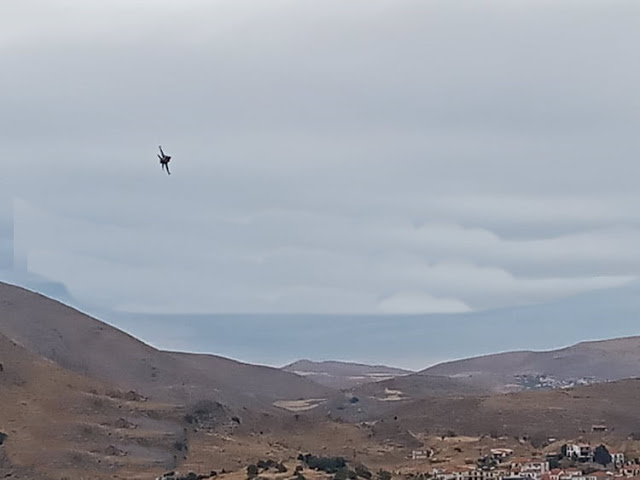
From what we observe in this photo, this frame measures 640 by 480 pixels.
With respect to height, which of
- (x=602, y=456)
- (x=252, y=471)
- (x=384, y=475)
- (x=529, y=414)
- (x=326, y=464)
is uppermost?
(x=529, y=414)

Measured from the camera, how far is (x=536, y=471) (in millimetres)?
75188

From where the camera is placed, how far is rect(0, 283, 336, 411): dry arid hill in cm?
12612

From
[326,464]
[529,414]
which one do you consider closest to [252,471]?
[326,464]

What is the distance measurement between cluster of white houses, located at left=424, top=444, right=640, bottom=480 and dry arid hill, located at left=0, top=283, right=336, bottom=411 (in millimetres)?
41757

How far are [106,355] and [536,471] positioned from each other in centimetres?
6831

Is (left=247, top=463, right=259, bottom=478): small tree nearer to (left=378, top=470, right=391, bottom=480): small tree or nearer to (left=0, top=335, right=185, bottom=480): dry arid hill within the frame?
(left=378, top=470, right=391, bottom=480): small tree

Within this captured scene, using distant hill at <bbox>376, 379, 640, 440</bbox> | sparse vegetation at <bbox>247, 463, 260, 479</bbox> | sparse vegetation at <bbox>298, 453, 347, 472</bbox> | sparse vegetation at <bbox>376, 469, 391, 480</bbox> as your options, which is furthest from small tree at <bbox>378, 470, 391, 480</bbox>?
distant hill at <bbox>376, 379, 640, 440</bbox>

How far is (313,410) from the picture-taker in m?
138

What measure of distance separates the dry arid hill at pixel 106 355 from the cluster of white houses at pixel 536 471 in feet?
137

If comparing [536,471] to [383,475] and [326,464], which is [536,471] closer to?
[383,475]

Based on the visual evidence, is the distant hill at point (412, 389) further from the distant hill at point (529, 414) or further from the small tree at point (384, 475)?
the small tree at point (384, 475)

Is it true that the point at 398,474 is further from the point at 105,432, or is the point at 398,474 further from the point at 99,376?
the point at 99,376

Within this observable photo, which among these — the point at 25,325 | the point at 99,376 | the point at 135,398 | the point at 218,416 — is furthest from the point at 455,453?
the point at 25,325

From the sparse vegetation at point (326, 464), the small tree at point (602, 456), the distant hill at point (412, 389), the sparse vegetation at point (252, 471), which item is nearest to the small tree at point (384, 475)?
the sparse vegetation at point (326, 464)
